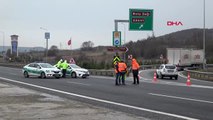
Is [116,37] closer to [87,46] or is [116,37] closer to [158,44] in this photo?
[158,44]

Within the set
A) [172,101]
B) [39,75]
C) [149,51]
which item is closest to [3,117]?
[172,101]

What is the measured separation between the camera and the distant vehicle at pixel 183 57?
65.5 meters

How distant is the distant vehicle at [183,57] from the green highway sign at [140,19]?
23.6m

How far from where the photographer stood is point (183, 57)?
6756 centimetres

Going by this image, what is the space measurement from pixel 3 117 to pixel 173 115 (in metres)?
4.89

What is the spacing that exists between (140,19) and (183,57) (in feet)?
88.3

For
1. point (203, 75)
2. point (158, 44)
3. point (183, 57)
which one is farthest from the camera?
point (158, 44)

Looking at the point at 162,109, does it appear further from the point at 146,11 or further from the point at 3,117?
the point at 146,11

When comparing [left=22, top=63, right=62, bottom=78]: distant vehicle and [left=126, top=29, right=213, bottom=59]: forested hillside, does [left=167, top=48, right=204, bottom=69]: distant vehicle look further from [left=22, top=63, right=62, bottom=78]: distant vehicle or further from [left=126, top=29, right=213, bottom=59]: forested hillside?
[left=126, top=29, right=213, bottom=59]: forested hillside

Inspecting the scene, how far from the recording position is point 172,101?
653 inches

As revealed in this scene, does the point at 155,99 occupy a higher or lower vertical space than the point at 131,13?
lower

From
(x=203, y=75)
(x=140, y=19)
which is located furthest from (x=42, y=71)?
(x=203, y=75)

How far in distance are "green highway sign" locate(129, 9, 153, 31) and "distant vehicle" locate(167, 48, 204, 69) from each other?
23647 mm

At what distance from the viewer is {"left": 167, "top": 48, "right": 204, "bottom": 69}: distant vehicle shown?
6550 cm
